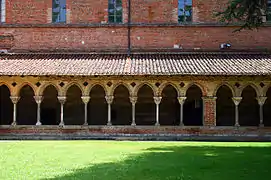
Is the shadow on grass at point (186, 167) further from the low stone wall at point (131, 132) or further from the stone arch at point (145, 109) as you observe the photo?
the stone arch at point (145, 109)

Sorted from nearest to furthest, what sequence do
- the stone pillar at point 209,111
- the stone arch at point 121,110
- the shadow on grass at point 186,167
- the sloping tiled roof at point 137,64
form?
the shadow on grass at point 186,167 < the sloping tiled roof at point 137,64 < the stone pillar at point 209,111 < the stone arch at point 121,110

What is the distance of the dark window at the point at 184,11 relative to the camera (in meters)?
25.1

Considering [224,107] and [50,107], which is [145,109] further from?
[50,107]

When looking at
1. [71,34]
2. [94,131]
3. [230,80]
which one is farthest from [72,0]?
[230,80]

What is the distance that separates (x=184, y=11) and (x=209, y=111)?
6.69 metres

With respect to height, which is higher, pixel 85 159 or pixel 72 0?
pixel 72 0

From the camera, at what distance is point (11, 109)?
25766mm

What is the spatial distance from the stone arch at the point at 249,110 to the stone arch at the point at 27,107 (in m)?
12.4

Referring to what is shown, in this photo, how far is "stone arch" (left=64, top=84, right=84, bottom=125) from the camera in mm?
25984

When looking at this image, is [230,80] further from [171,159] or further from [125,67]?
[171,159]

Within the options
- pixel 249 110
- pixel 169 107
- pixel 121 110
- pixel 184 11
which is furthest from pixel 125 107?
pixel 249 110

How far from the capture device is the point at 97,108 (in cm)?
2598

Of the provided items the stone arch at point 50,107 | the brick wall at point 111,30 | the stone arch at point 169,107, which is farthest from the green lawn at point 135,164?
the brick wall at point 111,30

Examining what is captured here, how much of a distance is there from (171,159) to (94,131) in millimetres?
9569
